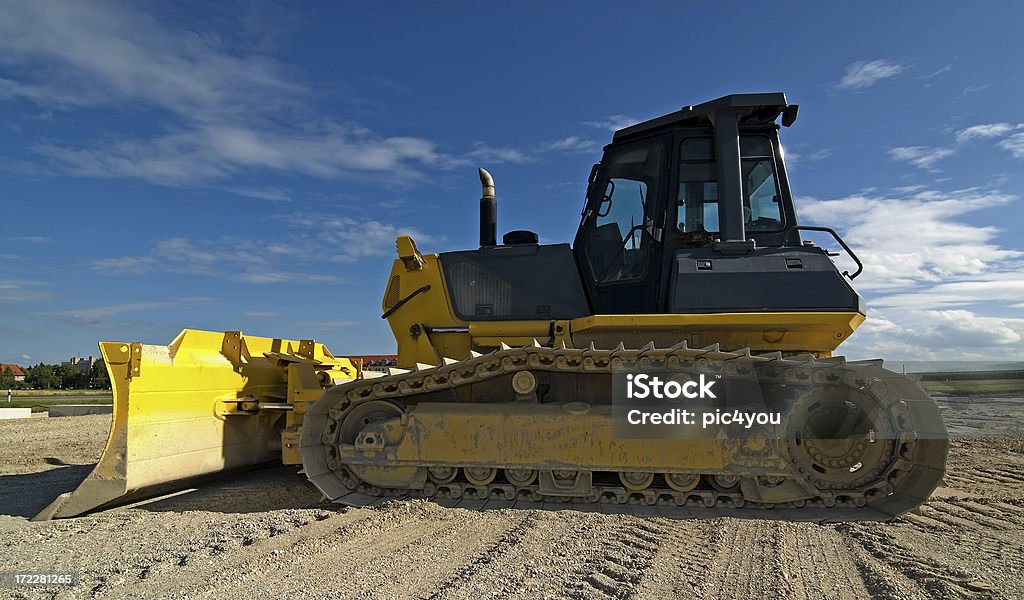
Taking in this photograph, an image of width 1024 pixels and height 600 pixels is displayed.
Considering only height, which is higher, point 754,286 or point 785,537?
point 754,286

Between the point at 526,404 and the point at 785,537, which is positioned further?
the point at 526,404

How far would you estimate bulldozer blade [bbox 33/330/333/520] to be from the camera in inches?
186

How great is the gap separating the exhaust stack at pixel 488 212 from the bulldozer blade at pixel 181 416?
2498mm

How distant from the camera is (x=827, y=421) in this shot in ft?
15.5

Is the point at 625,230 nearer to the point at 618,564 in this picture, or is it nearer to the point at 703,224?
the point at 703,224

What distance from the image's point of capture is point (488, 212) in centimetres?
683

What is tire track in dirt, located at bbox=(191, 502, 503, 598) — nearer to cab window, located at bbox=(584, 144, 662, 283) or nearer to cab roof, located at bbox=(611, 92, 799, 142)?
cab window, located at bbox=(584, 144, 662, 283)

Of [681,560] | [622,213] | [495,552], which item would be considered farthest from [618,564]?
[622,213]

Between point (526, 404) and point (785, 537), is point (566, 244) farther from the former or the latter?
point (785, 537)

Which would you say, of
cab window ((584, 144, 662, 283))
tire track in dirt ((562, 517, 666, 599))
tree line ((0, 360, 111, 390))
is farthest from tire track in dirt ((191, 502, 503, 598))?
tree line ((0, 360, 111, 390))

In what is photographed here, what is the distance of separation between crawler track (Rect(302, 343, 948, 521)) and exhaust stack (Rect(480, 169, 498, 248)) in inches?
80.1

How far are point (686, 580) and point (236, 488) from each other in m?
4.45

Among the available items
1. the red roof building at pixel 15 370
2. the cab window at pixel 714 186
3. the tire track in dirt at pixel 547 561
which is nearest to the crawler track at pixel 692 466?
the tire track in dirt at pixel 547 561

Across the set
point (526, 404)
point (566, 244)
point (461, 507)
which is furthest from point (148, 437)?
point (566, 244)
